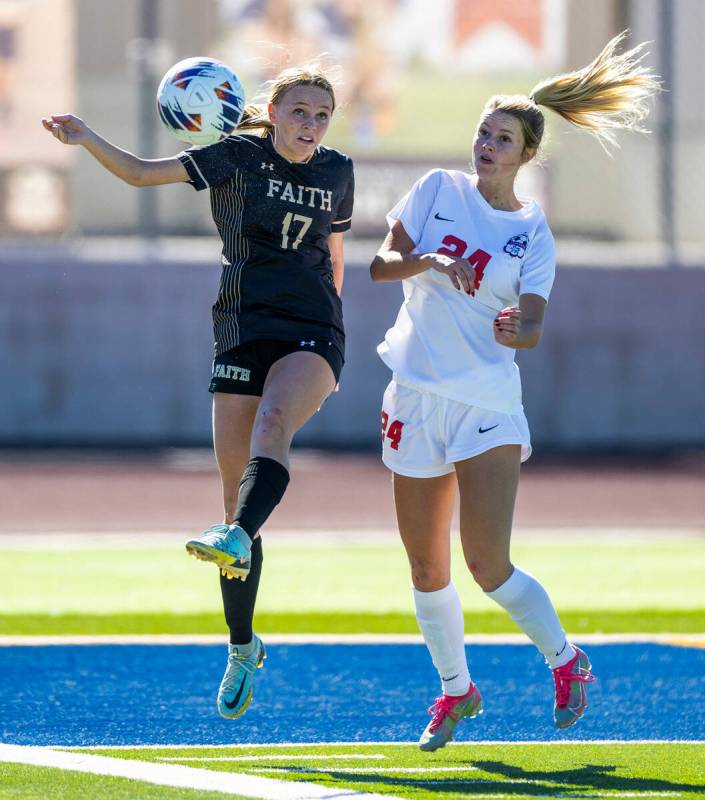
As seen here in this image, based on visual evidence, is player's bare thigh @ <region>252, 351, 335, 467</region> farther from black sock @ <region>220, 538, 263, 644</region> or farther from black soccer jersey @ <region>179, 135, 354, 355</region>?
black sock @ <region>220, 538, 263, 644</region>

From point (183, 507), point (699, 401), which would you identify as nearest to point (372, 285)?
point (699, 401)

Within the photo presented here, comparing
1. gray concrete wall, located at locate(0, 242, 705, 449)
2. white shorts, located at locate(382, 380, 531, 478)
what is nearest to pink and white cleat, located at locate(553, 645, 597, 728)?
white shorts, located at locate(382, 380, 531, 478)

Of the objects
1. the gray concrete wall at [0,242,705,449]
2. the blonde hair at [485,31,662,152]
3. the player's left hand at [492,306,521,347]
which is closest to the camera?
the player's left hand at [492,306,521,347]

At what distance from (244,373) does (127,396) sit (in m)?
11.4

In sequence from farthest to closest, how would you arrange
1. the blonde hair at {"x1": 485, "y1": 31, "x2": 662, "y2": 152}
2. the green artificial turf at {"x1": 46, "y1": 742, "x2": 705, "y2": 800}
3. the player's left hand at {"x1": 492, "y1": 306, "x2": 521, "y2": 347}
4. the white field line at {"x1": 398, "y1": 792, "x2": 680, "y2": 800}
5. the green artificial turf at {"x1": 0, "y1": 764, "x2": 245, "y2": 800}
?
the blonde hair at {"x1": 485, "y1": 31, "x2": 662, "y2": 152}, the player's left hand at {"x1": 492, "y1": 306, "x2": 521, "y2": 347}, the green artificial turf at {"x1": 46, "y1": 742, "x2": 705, "y2": 800}, the white field line at {"x1": 398, "y1": 792, "x2": 680, "y2": 800}, the green artificial turf at {"x1": 0, "y1": 764, "x2": 245, "y2": 800}

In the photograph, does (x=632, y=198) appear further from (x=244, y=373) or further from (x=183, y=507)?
(x=244, y=373)

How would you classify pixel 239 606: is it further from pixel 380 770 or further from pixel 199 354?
pixel 199 354

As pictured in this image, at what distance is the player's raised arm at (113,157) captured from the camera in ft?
18.7

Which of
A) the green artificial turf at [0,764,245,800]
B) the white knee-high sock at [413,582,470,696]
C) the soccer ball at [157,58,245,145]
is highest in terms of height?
the soccer ball at [157,58,245,145]

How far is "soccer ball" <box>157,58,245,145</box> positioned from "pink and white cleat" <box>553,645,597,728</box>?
2165 millimetres

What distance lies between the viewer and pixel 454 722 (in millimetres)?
5895

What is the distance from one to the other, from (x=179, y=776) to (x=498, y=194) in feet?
7.24

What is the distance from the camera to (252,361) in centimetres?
600

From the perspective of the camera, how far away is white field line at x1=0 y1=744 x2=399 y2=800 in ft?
16.5
